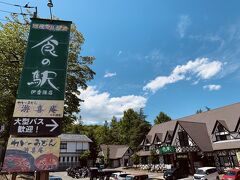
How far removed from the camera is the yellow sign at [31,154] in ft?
21.8

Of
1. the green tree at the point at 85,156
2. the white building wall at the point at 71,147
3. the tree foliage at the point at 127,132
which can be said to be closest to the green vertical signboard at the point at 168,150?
the tree foliage at the point at 127,132

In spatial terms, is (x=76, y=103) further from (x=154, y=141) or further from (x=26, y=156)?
(x=154, y=141)

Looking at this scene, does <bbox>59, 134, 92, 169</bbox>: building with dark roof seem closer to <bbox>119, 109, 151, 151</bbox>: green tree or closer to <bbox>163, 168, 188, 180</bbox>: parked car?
<bbox>119, 109, 151, 151</bbox>: green tree

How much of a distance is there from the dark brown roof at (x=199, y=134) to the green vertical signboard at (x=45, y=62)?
29064 mm

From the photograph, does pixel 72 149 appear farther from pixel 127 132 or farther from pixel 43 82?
pixel 43 82

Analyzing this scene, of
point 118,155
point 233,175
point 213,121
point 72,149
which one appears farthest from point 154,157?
point 72,149

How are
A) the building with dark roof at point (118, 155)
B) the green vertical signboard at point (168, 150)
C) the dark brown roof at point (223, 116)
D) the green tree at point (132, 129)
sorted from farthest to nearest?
the green tree at point (132, 129) < the building with dark roof at point (118, 155) < the green vertical signboard at point (168, 150) < the dark brown roof at point (223, 116)

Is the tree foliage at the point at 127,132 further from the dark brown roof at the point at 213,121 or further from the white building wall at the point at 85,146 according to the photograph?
the dark brown roof at the point at 213,121

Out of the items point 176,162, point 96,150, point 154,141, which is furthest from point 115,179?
point 96,150

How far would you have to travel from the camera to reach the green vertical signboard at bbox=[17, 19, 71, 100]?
7.86m

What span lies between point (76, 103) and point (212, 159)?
23813mm

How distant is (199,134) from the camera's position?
3434 cm

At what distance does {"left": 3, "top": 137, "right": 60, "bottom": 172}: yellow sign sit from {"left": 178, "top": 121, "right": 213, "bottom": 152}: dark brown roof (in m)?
29.1

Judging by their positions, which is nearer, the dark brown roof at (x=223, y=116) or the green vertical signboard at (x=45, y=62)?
the green vertical signboard at (x=45, y=62)
